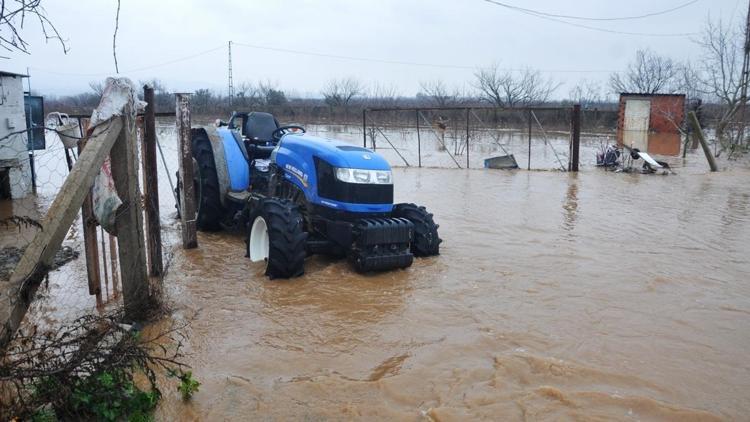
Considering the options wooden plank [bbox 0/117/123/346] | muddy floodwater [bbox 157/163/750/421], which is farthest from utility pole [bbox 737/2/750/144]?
wooden plank [bbox 0/117/123/346]

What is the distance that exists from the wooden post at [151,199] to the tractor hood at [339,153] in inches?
60.8

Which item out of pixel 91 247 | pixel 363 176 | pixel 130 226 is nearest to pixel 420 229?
pixel 363 176

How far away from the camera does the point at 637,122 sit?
2323cm

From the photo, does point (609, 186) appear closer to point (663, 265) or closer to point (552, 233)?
point (552, 233)

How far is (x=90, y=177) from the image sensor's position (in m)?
3.43

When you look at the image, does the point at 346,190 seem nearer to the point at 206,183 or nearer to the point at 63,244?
the point at 206,183

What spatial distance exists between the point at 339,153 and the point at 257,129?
2426 millimetres

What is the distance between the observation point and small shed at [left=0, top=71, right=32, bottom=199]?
1062 cm

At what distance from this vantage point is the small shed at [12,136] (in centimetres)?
1062

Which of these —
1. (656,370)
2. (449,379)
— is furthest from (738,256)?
(449,379)

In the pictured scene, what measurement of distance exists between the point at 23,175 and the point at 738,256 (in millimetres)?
12086

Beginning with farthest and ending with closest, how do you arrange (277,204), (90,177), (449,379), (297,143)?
(297,143)
(277,204)
(449,379)
(90,177)

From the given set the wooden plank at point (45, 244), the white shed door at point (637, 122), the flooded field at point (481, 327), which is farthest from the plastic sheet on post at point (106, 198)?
the white shed door at point (637, 122)

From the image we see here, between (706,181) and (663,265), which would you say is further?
(706,181)
